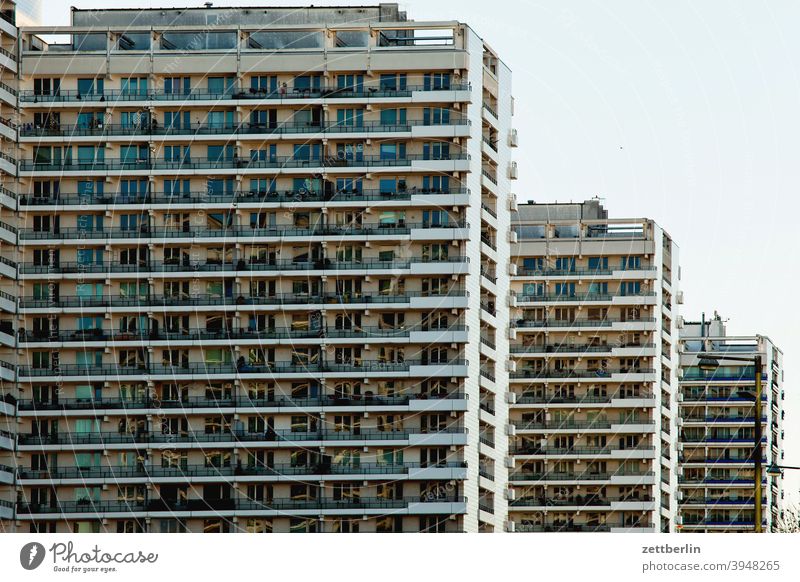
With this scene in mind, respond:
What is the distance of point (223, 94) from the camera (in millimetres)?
120562

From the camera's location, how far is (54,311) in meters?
120

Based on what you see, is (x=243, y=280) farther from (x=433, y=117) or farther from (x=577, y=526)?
(x=577, y=526)

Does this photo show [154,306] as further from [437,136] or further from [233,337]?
[437,136]

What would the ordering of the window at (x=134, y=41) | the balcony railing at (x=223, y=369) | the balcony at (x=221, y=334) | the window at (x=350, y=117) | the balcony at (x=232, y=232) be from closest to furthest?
1. the balcony railing at (x=223, y=369)
2. the balcony at (x=221, y=334)
3. the balcony at (x=232, y=232)
4. the window at (x=350, y=117)
5. the window at (x=134, y=41)

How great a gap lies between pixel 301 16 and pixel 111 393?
95.5 ft

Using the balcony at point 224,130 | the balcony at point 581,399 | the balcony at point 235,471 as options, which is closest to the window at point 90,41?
the balcony at point 224,130

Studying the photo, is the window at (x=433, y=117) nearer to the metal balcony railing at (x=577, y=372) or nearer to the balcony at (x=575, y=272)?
the balcony at (x=575, y=272)

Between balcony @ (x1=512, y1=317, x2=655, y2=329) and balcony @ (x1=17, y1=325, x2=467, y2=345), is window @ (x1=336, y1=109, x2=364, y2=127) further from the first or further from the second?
balcony @ (x1=512, y1=317, x2=655, y2=329)

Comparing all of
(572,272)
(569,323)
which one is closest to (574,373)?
(569,323)

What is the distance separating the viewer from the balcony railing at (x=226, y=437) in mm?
116625

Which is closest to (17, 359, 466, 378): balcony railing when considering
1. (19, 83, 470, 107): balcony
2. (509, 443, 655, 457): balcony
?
(19, 83, 470, 107): balcony

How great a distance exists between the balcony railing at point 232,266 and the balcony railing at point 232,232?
1.76 metres

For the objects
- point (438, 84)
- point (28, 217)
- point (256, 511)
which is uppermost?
point (438, 84)
